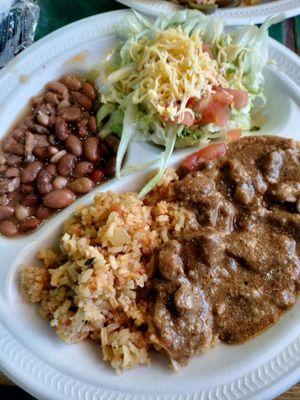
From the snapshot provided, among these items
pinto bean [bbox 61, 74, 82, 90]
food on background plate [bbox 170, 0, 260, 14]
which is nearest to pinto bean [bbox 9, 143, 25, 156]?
pinto bean [bbox 61, 74, 82, 90]

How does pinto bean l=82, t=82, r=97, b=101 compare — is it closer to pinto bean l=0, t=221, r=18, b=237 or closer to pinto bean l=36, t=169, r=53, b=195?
pinto bean l=36, t=169, r=53, b=195

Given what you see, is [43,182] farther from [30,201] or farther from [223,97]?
[223,97]

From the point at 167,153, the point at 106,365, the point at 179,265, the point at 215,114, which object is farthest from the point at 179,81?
the point at 106,365

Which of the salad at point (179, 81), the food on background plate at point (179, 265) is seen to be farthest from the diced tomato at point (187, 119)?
the food on background plate at point (179, 265)

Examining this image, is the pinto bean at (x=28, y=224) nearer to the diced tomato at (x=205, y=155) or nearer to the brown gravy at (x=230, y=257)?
the brown gravy at (x=230, y=257)

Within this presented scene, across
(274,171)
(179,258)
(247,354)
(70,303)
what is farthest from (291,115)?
(70,303)

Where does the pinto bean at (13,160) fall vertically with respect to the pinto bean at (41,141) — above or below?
below
